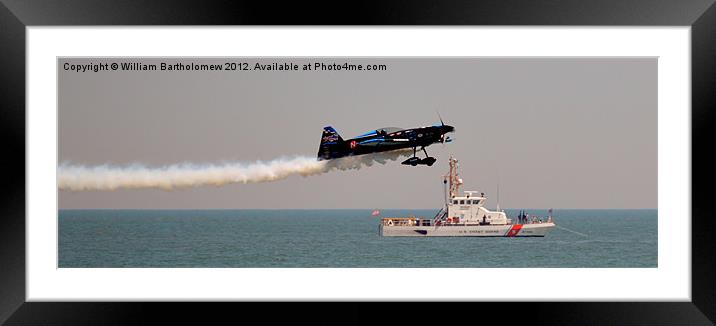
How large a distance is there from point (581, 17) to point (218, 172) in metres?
12.0

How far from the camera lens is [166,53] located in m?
9.33

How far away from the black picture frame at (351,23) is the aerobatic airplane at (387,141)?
757 centimetres

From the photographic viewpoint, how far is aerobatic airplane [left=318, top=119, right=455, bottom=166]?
52.8ft

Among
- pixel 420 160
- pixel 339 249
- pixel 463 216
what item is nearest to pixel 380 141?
pixel 420 160

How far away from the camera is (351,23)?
7.59 meters

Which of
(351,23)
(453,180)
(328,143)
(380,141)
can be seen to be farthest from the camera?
(453,180)

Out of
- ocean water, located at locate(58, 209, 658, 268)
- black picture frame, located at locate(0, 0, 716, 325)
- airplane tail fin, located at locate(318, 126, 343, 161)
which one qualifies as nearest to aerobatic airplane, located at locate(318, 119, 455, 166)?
airplane tail fin, located at locate(318, 126, 343, 161)

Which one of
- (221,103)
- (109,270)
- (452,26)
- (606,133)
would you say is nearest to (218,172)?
(109,270)

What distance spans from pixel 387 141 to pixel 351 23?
893 centimetres

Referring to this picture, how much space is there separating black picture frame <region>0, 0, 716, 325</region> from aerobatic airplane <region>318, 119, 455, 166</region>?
24.8 ft

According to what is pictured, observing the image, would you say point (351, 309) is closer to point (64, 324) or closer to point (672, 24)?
point (64, 324)

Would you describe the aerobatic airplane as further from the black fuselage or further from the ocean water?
the ocean water

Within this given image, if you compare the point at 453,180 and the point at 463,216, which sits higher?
the point at 453,180

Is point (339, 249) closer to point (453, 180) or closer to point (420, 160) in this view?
point (453, 180)
